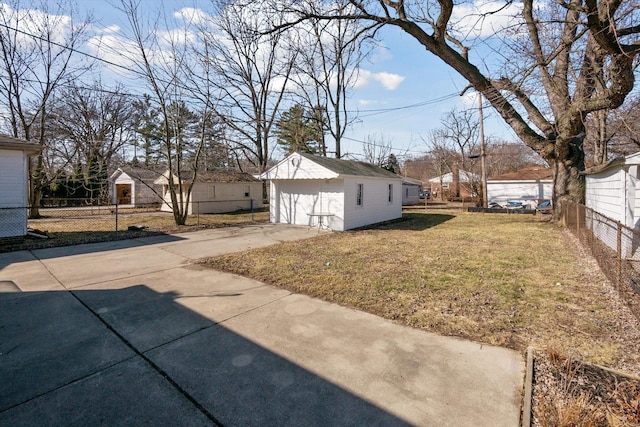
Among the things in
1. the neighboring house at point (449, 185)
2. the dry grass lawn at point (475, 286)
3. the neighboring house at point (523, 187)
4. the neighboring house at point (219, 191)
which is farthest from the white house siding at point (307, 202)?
the neighboring house at point (449, 185)

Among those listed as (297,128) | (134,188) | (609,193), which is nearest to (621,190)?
(609,193)

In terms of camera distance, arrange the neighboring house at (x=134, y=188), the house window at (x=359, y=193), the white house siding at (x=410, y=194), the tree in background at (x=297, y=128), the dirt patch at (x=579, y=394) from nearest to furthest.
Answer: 1. the dirt patch at (x=579, y=394)
2. the house window at (x=359, y=193)
3. the tree in background at (x=297, y=128)
4. the neighboring house at (x=134, y=188)
5. the white house siding at (x=410, y=194)

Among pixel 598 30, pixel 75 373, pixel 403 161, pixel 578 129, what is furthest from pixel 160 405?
pixel 403 161

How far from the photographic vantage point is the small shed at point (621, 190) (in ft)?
23.0

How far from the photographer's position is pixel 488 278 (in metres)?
5.74

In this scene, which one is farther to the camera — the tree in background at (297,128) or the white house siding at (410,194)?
the white house siding at (410,194)

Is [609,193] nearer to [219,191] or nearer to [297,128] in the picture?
[219,191]

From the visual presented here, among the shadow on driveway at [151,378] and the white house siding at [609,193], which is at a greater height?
the white house siding at [609,193]

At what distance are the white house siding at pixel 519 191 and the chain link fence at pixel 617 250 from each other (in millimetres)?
20299

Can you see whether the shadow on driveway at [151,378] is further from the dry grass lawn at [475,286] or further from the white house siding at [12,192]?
the white house siding at [12,192]

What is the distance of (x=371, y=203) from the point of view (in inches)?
571

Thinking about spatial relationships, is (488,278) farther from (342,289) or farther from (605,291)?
(342,289)

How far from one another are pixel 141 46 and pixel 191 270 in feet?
35.6

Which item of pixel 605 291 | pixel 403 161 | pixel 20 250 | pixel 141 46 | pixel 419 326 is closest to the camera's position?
pixel 419 326
